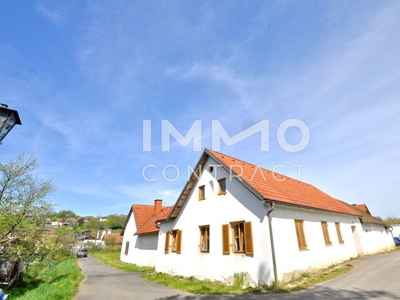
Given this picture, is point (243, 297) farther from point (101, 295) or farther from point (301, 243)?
point (101, 295)

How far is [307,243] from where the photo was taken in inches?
478

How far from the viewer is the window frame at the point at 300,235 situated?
11633 millimetres

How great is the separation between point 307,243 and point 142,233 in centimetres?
1703

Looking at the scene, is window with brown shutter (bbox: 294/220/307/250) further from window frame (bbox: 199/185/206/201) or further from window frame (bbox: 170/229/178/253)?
window frame (bbox: 170/229/178/253)

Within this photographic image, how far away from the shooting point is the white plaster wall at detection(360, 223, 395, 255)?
20100 mm

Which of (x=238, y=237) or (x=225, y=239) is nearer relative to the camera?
(x=238, y=237)

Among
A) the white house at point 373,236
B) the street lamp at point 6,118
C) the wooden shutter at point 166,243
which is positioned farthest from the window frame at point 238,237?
the white house at point 373,236

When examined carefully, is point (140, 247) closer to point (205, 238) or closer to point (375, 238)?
point (205, 238)

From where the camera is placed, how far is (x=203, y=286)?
11438mm

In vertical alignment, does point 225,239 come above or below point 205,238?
below

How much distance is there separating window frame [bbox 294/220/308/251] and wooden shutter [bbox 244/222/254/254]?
267 cm

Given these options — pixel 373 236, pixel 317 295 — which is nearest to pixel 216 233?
pixel 317 295

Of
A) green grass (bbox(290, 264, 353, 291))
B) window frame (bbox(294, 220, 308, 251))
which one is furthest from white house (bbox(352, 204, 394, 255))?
window frame (bbox(294, 220, 308, 251))

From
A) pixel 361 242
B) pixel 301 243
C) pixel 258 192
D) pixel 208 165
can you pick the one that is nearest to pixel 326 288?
pixel 301 243
